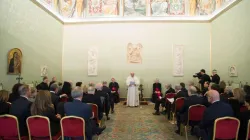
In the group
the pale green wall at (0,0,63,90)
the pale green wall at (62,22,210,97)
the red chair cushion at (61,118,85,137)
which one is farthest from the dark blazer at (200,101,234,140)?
the pale green wall at (62,22,210,97)

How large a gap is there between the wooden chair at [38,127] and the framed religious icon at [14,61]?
6.19 meters

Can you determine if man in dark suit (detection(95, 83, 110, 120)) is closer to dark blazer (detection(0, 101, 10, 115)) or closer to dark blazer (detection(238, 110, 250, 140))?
dark blazer (detection(0, 101, 10, 115))

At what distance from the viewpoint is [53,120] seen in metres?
4.34

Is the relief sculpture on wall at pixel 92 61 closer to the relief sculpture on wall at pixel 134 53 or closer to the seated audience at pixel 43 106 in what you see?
the relief sculpture on wall at pixel 134 53

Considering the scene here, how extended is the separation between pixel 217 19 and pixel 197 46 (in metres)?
2.26

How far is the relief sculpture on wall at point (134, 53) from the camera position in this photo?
15.1 meters

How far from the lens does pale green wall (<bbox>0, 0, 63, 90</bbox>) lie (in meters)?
9.04

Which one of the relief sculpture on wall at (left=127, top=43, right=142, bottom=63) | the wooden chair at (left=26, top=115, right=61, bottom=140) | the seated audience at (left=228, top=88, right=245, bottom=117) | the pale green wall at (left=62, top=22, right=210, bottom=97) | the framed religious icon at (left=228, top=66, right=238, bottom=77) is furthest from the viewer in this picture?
the relief sculpture on wall at (left=127, top=43, right=142, bottom=63)

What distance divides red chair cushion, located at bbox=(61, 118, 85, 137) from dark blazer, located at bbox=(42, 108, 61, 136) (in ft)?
1.11

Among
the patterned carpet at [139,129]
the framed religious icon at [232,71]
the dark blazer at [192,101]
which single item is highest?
the framed religious icon at [232,71]

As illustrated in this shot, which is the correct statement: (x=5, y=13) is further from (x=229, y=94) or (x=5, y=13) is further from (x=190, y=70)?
(x=190, y=70)

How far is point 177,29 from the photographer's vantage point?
14930mm

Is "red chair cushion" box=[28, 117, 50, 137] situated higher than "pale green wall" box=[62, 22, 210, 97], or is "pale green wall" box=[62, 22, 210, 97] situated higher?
"pale green wall" box=[62, 22, 210, 97]

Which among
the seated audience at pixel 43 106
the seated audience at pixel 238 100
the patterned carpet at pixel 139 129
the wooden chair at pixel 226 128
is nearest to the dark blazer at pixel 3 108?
the seated audience at pixel 43 106
